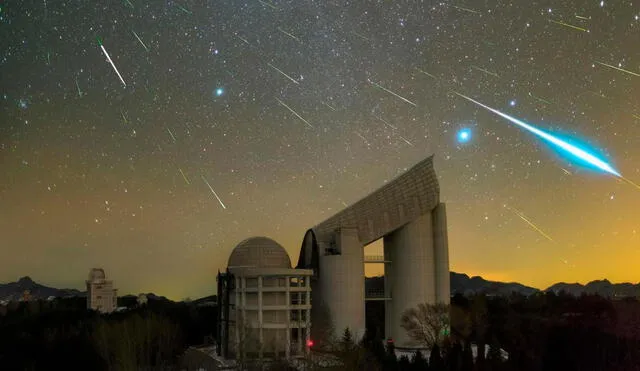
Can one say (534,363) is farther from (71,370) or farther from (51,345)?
(51,345)

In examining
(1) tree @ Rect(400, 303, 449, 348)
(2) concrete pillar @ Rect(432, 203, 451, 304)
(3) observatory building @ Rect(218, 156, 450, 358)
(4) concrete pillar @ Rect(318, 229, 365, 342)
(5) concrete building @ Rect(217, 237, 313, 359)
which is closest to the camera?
(5) concrete building @ Rect(217, 237, 313, 359)

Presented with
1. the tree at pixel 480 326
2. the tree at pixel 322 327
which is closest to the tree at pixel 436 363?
the tree at pixel 480 326

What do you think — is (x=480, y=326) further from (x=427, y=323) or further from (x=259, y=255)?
(x=259, y=255)

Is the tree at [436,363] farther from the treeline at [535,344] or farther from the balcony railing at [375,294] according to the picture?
the balcony railing at [375,294]

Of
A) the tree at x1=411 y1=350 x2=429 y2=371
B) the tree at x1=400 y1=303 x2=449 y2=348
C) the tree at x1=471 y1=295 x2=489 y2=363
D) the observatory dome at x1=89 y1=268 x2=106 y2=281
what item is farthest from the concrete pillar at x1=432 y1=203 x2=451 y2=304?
the observatory dome at x1=89 y1=268 x2=106 y2=281

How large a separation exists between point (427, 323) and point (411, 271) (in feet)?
18.5

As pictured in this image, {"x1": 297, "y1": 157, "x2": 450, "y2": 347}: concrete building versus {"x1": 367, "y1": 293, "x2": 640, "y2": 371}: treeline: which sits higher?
{"x1": 297, "y1": 157, "x2": 450, "y2": 347}: concrete building

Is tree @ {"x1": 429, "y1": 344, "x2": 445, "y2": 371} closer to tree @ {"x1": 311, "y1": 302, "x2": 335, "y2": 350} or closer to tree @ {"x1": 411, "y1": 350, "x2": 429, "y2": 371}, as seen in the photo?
tree @ {"x1": 411, "y1": 350, "x2": 429, "y2": 371}

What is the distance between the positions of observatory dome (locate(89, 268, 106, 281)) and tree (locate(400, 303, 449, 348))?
63.0 m

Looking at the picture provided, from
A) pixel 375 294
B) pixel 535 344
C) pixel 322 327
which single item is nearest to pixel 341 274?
pixel 322 327

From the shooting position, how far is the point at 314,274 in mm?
54781

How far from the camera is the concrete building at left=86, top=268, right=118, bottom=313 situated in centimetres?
9919

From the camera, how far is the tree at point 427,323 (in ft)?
169

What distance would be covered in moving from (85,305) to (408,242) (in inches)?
2757
